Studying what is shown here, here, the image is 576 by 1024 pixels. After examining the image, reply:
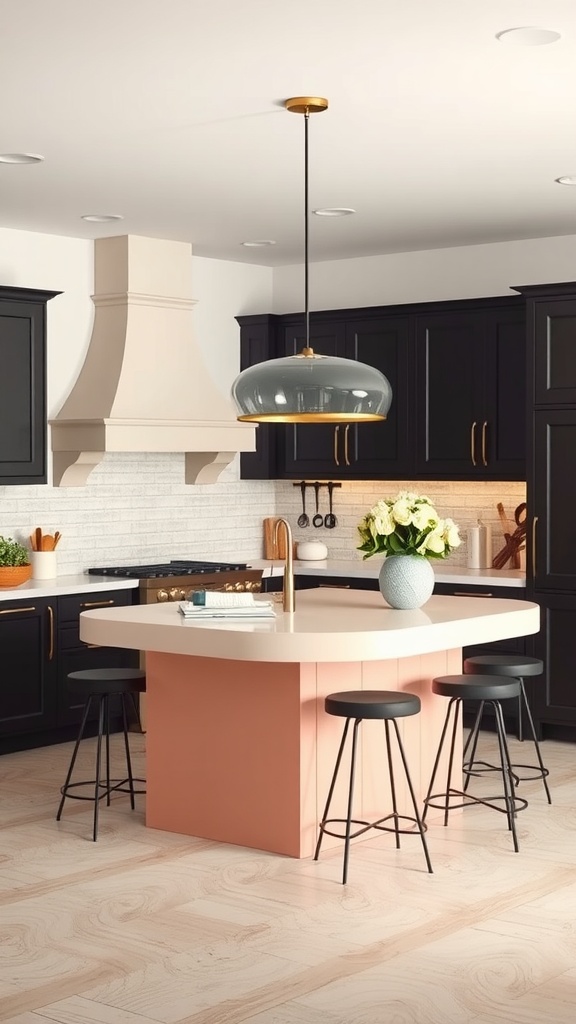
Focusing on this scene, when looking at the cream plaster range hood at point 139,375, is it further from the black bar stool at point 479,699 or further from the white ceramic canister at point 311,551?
the black bar stool at point 479,699

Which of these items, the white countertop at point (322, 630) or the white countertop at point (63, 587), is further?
the white countertop at point (63, 587)

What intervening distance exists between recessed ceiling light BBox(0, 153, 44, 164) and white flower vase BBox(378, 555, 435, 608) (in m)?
2.28

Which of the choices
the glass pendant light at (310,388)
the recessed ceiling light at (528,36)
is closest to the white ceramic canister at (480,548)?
the glass pendant light at (310,388)

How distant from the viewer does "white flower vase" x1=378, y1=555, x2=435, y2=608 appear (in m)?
5.65

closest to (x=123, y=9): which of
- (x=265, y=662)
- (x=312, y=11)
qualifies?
(x=312, y=11)

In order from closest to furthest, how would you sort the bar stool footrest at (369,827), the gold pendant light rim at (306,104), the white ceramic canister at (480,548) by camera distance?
the gold pendant light rim at (306,104) → the bar stool footrest at (369,827) → the white ceramic canister at (480,548)

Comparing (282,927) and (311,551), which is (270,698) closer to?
(282,927)

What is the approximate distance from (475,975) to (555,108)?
A: 3.11 metres

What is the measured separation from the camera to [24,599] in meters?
7.05

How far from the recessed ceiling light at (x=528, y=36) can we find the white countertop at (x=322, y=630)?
6.68ft

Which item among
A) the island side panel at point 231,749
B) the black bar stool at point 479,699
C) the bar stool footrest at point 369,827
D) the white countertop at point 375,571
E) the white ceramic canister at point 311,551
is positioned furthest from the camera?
the white ceramic canister at point 311,551

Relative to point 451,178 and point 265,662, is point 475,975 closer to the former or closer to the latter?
point 265,662

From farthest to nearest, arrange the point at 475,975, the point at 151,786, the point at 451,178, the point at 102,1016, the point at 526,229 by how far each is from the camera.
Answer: the point at 526,229
the point at 451,178
the point at 151,786
the point at 475,975
the point at 102,1016

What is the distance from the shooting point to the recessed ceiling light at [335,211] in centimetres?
704
